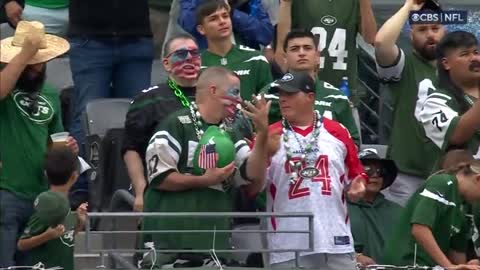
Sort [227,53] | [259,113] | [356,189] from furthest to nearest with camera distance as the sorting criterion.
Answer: [227,53] → [356,189] → [259,113]

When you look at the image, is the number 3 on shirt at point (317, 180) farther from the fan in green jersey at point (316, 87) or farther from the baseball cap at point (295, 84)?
the fan in green jersey at point (316, 87)

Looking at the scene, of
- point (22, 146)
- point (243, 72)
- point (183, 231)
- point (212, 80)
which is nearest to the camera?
point (183, 231)

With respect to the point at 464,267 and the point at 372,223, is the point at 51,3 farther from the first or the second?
the point at 464,267

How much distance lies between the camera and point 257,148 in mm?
9539

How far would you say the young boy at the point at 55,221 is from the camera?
377 inches

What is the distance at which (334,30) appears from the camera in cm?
1219

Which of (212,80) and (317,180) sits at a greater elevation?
(212,80)

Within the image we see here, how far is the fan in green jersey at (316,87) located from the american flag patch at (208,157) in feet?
3.04

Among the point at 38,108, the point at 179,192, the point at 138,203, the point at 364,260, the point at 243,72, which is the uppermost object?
the point at 243,72

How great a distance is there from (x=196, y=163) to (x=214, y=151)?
0.16m

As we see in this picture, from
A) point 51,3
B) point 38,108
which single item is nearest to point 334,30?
point 51,3

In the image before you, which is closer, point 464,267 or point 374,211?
point 464,267

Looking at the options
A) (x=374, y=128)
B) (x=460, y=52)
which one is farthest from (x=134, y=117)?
(x=374, y=128)

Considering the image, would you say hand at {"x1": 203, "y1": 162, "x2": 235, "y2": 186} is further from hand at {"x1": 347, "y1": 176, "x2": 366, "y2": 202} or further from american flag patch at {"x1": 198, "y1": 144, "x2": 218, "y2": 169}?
hand at {"x1": 347, "y1": 176, "x2": 366, "y2": 202}
